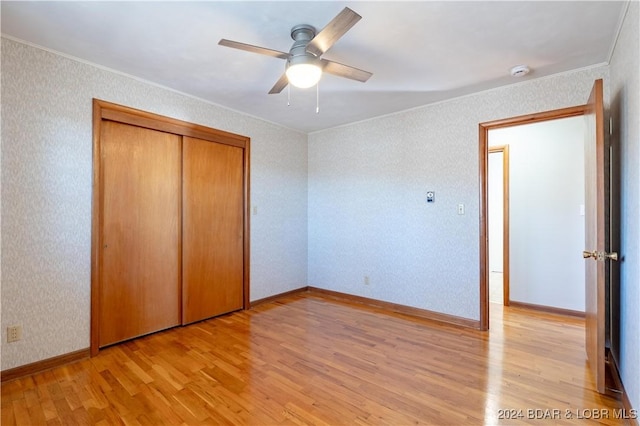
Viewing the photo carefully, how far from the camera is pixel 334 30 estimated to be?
1.70 meters

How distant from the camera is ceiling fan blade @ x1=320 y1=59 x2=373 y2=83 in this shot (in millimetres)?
2045

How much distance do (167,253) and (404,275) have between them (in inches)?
106

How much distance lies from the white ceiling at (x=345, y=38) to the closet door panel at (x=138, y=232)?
668mm

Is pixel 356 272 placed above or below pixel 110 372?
above

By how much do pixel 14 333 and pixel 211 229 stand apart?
5.84 ft

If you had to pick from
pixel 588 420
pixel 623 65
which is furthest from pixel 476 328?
pixel 623 65

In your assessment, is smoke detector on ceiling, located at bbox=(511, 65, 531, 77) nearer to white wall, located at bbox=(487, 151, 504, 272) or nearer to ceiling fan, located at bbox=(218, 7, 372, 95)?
ceiling fan, located at bbox=(218, 7, 372, 95)

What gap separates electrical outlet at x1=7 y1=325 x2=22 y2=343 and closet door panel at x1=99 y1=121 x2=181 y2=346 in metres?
0.54

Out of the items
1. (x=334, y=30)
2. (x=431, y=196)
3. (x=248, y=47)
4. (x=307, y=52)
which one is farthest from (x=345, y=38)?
(x=431, y=196)

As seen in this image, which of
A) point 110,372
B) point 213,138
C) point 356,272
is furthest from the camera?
point 356,272

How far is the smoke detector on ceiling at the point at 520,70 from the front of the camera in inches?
103

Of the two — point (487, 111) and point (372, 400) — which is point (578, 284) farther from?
point (372, 400)

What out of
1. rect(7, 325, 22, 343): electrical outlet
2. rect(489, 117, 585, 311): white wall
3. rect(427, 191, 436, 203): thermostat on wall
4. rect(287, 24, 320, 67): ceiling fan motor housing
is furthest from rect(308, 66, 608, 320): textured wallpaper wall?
rect(7, 325, 22, 343): electrical outlet

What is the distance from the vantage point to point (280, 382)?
2.20 m
